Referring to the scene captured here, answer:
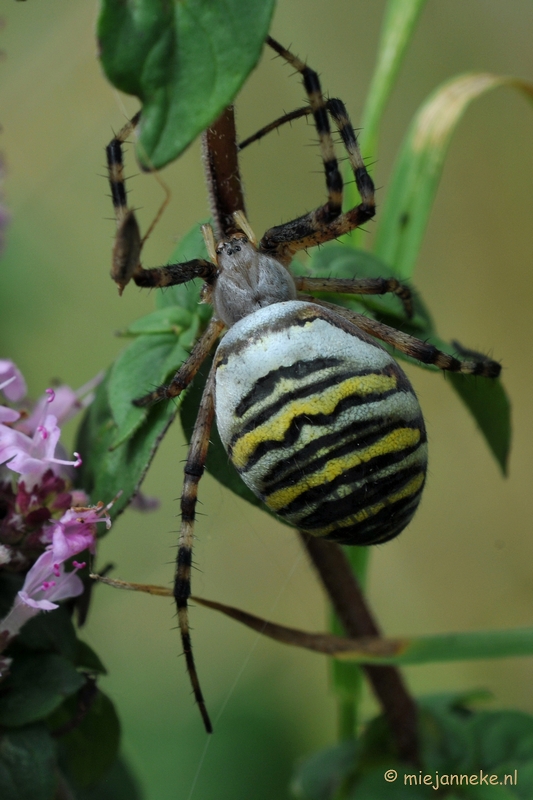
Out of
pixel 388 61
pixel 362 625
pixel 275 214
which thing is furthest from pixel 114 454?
pixel 275 214

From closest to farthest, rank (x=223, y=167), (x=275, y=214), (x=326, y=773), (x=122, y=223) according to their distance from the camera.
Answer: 1. (x=122, y=223)
2. (x=223, y=167)
3. (x=326, y=773)
4. (x=275, y=214)

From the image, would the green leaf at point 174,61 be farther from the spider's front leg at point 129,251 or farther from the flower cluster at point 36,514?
the flower cluster at point 36,514

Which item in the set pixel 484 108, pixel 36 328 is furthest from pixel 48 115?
pixel 484 108

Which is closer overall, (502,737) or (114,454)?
(114,454)

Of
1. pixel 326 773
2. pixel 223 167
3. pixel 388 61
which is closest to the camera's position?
pixel 223 167

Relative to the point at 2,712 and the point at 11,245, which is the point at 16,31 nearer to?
the point at 11,245

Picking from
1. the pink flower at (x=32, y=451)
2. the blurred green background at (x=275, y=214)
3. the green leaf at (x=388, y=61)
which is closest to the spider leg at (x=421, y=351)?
the green leaf at (x=388, y=61)

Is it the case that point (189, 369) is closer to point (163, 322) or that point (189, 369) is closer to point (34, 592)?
point (163, 322)
